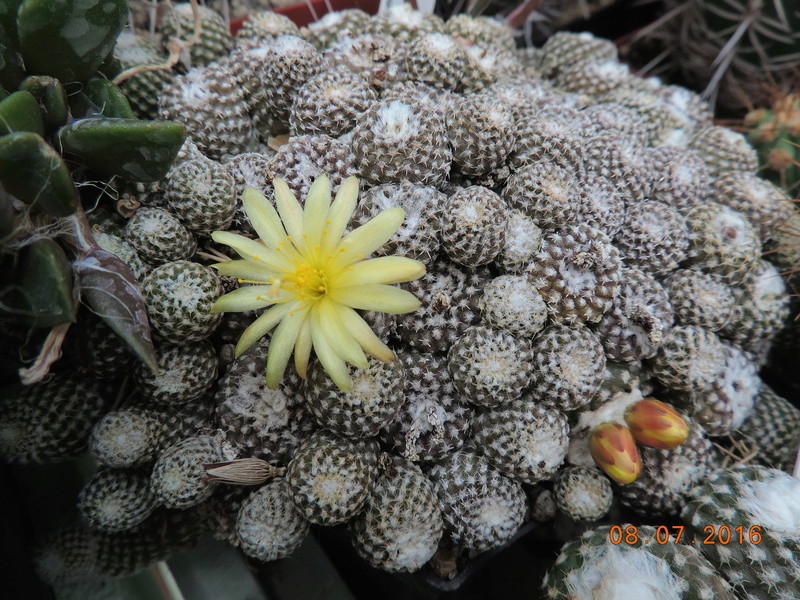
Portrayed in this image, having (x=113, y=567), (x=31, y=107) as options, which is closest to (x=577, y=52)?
(x=31, y=107)

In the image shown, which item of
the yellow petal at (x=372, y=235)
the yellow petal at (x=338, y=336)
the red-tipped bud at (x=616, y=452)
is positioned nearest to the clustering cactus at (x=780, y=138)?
the red-tipped bud at (x=616, y=452)

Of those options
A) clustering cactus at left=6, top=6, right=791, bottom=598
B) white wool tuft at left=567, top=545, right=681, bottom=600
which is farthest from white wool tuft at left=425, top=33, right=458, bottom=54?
white wool tuft at left=567, top=545, right=681, bottom=600

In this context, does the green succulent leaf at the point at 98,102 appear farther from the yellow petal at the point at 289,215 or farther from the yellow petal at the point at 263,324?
the yellow petal at the point at 263,324

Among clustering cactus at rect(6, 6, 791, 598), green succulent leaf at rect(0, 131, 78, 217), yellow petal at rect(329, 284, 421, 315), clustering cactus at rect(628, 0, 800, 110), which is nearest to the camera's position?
green succulent leaf at rect(0, 131, 78, 217)

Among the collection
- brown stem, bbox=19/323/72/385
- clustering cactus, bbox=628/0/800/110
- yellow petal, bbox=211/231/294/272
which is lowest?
brown stem, bbox=19/323/72/385

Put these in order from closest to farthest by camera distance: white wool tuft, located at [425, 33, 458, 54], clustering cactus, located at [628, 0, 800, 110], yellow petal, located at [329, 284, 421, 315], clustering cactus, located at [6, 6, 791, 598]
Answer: yellow petal, located at [329, 284, 421, 315] < clustering cactus, located at [6, 6, 791, 598] < white wool tuft, located at [425, 33, 458, 54] < clustering cactus, located at [628, 0, 800, 110]

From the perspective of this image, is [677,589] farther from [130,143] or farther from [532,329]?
[130,143]

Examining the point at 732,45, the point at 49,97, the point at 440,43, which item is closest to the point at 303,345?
the point at 49,97

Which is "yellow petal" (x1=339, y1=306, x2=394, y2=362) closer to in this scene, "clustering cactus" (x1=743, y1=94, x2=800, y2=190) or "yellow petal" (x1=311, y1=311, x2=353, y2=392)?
"yellow petal" (x1=311, y1=311, x2=353, y2=392)
